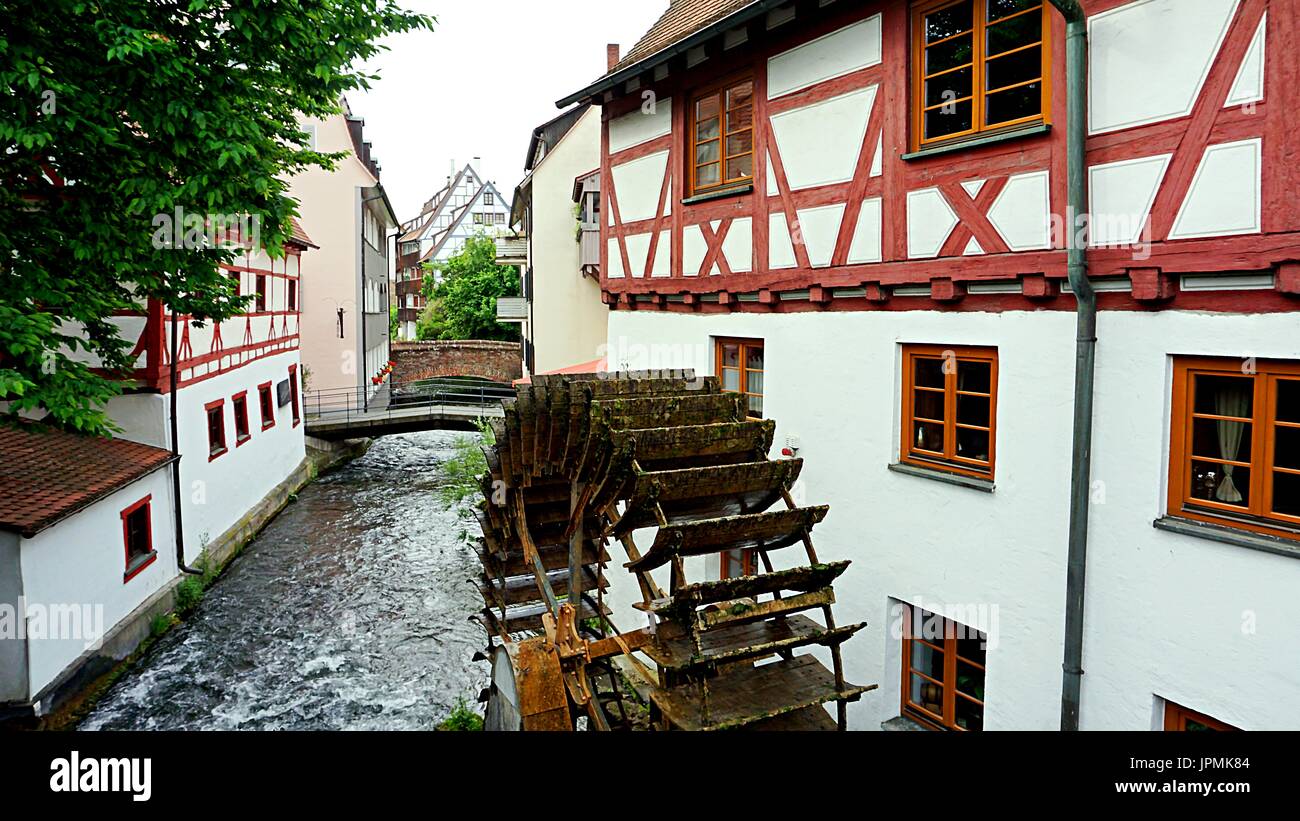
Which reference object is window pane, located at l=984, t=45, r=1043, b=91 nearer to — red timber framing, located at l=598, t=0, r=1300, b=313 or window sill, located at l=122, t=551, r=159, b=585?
red timber framing, located at l=598, t=0, r=1300, b=313

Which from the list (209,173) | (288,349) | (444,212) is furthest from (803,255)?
(444,212)

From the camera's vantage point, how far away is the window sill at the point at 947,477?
592 centimetres

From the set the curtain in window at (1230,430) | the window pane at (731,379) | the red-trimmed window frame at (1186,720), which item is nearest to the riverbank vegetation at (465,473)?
the window pane at (731,379)

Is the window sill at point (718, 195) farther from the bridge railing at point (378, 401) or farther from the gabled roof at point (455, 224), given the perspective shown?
the gabled roof at point (455, 224)

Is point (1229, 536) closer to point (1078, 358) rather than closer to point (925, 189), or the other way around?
point (1078, 358)

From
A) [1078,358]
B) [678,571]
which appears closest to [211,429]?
[678,571]

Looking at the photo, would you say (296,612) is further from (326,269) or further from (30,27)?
(326,269)

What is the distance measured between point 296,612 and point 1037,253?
13461mm

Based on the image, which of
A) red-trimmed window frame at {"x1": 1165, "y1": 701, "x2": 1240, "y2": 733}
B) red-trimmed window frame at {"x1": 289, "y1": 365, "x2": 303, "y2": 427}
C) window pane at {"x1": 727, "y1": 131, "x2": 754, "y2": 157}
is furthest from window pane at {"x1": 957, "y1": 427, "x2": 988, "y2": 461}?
red-trimmed window frame at {"x1": 289, "y1": 365, "x2": 303, "y2": 427}

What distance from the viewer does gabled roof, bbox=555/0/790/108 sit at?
7.23 meters

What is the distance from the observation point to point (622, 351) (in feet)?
34.6

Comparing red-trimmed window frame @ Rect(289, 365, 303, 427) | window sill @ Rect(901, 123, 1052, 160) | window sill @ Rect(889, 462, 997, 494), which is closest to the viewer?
window sill @ Rect(901, 123, 1052, 160)

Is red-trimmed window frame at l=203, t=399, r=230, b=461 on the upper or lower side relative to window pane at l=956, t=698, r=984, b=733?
upper

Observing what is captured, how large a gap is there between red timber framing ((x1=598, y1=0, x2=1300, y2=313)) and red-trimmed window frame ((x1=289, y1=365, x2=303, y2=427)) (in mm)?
15393
